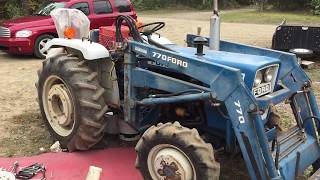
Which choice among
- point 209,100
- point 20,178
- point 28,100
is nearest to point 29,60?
point 28,100

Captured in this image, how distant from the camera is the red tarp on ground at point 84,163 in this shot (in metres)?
5.26

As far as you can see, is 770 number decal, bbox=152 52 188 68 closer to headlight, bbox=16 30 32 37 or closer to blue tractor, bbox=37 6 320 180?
blue tractor, bbox=37 6 320 180

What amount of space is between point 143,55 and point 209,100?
980 mm

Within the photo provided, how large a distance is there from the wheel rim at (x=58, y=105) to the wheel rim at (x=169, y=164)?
149cm

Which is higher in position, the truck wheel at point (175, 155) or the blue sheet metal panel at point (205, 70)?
the blue sheet metal panel at point (205, 70)

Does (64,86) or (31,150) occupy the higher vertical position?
(64,86)

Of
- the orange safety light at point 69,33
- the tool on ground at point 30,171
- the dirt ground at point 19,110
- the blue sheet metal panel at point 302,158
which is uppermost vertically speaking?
the orange safety light at point 69,33

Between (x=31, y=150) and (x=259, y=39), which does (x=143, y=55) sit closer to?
(x=31, y=150)

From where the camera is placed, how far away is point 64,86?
224 inches

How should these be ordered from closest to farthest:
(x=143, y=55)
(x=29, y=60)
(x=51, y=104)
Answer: (x=143, y=55), (x=51, y=104), (x=29, y=60)

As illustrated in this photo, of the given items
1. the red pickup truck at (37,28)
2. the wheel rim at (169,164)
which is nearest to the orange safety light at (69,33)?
the wheel rim at (169,164)

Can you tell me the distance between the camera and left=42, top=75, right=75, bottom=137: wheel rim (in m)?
5.61

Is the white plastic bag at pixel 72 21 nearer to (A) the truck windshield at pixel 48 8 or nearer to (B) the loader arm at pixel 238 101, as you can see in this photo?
(B) the loader arm at pixel 238 101

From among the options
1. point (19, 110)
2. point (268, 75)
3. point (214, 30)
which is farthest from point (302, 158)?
point (19, 110)
